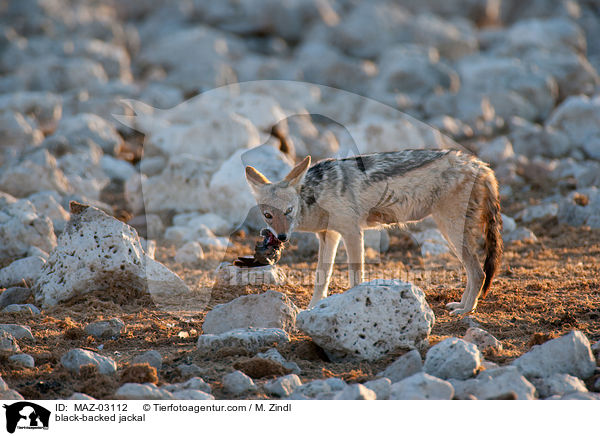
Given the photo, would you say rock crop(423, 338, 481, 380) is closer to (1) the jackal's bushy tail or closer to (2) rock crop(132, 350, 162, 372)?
(2) rock crop(132, 350, 162, 372)

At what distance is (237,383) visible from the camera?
540 centimetres

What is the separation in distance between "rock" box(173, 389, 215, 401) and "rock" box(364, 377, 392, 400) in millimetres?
→ 1196

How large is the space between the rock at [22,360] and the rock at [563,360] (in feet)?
13.3

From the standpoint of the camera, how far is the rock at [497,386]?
4977 mm

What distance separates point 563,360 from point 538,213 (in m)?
6.52

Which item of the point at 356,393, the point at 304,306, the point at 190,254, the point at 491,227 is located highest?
the point at 491,227

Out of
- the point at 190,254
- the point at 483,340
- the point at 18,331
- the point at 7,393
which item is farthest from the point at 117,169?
the point at 483,340

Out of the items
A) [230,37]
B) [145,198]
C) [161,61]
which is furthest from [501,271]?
[230,37]

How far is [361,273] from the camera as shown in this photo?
7805 millimetres

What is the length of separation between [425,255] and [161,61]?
2037 cm

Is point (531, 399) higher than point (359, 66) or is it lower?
lower

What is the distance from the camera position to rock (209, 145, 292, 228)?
11453 millimetres

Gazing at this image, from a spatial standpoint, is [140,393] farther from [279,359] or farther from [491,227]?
[491,227]
